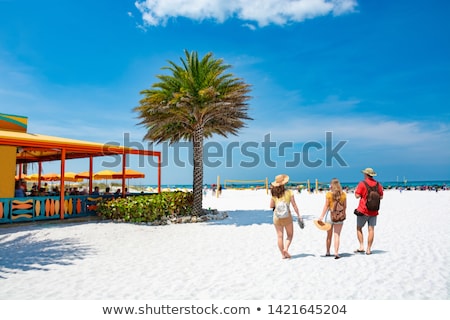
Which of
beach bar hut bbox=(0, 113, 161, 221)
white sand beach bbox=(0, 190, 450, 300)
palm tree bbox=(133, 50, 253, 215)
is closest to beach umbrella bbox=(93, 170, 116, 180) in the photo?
beach bar hut bbox=(0, 113, 161, 221)

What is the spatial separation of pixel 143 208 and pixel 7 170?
19.6 feet

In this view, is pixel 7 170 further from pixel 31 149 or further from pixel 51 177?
pixel 51 177

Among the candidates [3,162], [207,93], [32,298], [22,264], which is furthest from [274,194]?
[3,162]

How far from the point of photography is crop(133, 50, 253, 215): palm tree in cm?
1406

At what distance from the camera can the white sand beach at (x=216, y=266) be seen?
495 cm

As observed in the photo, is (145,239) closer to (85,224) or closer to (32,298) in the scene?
(85,224)

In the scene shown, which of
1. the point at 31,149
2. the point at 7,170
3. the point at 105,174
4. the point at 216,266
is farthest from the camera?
the point at 105,174

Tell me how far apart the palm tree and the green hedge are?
0.99m

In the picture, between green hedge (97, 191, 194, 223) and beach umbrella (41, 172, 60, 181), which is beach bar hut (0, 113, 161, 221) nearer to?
green hedge (97, 191, 194, 223)

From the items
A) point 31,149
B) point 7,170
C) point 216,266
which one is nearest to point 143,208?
point 31,149

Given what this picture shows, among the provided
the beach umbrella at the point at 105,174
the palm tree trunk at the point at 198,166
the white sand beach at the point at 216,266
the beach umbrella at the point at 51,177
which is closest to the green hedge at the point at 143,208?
the palm tree trunk at the point at 198,166

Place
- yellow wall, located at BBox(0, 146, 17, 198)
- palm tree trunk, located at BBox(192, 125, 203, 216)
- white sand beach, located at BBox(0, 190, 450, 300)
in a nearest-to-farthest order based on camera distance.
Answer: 1. white sand beach, located at BBox(0, 190, 450, 300)
2. yellow wall, located at BBox(0, 146, 17, 198)
3. palm tree trunk, located at BBox(192, 125, 203, 216)

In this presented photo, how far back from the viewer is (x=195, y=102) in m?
14.3

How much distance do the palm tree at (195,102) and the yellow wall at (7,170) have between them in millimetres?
5354
